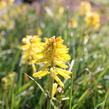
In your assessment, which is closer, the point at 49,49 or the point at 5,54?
the point at 49,49

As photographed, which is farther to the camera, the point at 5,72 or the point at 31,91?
the point at 5,72

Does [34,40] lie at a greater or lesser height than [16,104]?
greater

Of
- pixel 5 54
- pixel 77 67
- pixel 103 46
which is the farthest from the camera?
pixel 103 46

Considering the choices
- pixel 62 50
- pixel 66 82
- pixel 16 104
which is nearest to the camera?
pixel 62 50

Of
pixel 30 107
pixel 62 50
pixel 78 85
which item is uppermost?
pixel 62 50

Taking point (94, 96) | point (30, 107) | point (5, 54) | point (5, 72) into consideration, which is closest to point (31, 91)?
point (30, 107)

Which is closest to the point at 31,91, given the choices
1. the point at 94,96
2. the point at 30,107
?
the point at 30,107

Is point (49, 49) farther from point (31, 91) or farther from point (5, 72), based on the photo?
point (5, 72)

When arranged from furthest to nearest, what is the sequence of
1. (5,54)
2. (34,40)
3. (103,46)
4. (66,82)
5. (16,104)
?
(103,46) < (5,54) < (66,82) < (16,104) < (34,40)

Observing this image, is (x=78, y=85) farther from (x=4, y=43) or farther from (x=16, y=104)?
(x=4, y=43)
